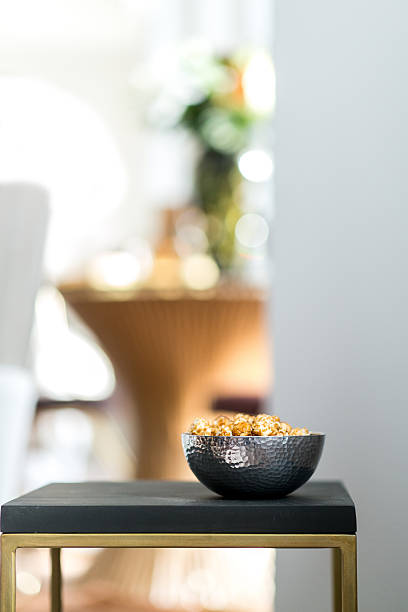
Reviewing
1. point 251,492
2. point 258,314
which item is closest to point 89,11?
point 258,314

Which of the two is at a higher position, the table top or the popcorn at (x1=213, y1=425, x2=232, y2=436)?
the popcorn at (x1=213, y1=425, x2=232, y2=436)

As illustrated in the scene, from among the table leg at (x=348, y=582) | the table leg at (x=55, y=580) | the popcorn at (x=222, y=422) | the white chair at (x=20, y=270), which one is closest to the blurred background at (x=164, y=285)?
the white chair at (x=20, y=270)

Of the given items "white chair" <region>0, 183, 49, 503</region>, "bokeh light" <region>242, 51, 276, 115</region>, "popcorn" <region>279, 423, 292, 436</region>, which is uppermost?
"bokeh light" <region>242, 51, 276, 115</region>

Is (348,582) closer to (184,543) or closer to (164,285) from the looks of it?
(184,543)

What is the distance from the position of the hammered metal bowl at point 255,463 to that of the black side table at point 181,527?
0.03 m

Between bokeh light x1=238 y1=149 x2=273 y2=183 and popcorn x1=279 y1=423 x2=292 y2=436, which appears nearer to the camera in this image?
popcorn x1=279 y1=423 x2=292 y2=436

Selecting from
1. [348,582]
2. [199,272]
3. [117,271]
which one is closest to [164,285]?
[199,272]

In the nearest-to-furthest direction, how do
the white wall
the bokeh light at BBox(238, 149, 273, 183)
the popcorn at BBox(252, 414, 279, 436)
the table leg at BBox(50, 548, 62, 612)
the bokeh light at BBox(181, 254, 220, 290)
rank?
the popcorn at BBox(252, 414, 279, 436) < the table leg at BBox(50, 548, 62, 612) < the white wall < the bokeh light at BBox(181, 254, 220, 290) < the bokeh light at BBox(238, 149, 273, 183)

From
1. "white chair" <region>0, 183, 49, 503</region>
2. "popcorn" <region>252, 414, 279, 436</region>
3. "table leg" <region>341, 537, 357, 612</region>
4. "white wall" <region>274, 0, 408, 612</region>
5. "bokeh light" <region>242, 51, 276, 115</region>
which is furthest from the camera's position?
"bokeh light" <region>242, 51, 276, 115</region>

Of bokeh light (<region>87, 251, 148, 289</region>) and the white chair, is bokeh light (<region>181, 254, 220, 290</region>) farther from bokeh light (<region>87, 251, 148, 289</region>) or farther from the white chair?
the white chair

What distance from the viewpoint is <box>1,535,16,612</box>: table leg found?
3.21 feet

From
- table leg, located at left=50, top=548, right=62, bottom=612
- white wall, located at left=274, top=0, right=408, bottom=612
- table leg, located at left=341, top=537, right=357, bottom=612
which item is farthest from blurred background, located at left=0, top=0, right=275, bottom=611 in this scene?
table leg, located at left=341, top=537, right=357, bottom=612

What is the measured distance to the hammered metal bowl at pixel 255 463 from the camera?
104cm

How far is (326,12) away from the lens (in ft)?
5.30
